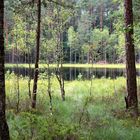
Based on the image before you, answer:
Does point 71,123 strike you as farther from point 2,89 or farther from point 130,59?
point 130,59

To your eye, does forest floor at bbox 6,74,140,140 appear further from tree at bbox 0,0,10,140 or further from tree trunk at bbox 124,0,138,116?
tree at bbox 0,0,10,140

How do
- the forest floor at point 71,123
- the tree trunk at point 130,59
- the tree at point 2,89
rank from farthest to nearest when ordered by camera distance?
the tree trunk at point 130,59 → the forest floor at point 71,123 → the tree at point 2,89

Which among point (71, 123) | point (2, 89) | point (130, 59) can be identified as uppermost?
point (130, 59)

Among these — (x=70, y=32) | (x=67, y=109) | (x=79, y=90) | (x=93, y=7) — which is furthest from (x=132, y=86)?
(x=93, y=7)

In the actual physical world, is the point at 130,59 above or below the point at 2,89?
above

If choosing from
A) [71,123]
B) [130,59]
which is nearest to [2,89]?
[71,123]

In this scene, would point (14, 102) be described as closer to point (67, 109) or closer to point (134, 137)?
point (67, 109)

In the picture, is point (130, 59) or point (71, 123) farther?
point (130, 59)

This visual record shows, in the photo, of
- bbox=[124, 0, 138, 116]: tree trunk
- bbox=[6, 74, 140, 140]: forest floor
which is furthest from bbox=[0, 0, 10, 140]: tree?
bbox=[124, 0, 138, 116]: tree trunk

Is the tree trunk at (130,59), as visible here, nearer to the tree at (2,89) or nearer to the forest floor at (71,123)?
the forest floor at (71,123)

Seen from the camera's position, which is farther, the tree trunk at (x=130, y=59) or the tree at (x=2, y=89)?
the tree trunk at (x=130, y=59)

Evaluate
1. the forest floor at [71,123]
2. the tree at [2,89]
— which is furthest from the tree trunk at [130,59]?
the tree at [2,89]

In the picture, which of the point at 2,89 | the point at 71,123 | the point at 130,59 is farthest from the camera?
the point at 130,59

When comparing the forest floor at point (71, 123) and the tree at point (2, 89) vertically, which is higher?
the tree at point (2, 89)
